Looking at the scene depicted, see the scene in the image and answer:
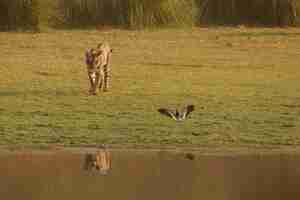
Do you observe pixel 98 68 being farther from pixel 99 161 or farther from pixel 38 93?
pixel 99 161

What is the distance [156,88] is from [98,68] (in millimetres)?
1108

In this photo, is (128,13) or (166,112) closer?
(166,112)

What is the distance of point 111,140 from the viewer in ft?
44.6

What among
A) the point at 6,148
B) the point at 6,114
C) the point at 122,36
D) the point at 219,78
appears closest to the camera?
the point at 6,148

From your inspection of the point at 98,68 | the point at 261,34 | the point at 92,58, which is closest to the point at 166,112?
the point at 98,68

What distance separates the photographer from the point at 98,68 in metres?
18.3

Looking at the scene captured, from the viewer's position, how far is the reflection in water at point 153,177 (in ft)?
33.5

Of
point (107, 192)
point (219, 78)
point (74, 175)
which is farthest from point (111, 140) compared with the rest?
point (219, 78)

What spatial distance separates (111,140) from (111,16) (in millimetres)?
16686

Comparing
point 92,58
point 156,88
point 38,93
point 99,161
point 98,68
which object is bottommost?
point 99,161

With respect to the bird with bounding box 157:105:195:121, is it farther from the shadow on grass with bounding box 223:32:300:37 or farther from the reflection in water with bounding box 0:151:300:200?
the shadow on grass with bounding box 223:32:300:37

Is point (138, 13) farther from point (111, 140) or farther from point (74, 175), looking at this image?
point (74, 175)

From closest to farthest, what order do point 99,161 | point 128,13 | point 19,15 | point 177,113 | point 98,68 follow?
point 99,161 → point 177,113 → point 98,68 → point 19,15 → point 128,13

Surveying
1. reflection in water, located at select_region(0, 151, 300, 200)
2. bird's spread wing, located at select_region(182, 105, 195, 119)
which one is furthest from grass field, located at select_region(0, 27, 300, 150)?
reflection in water, located at select_region(0, 151, 300, 200)
